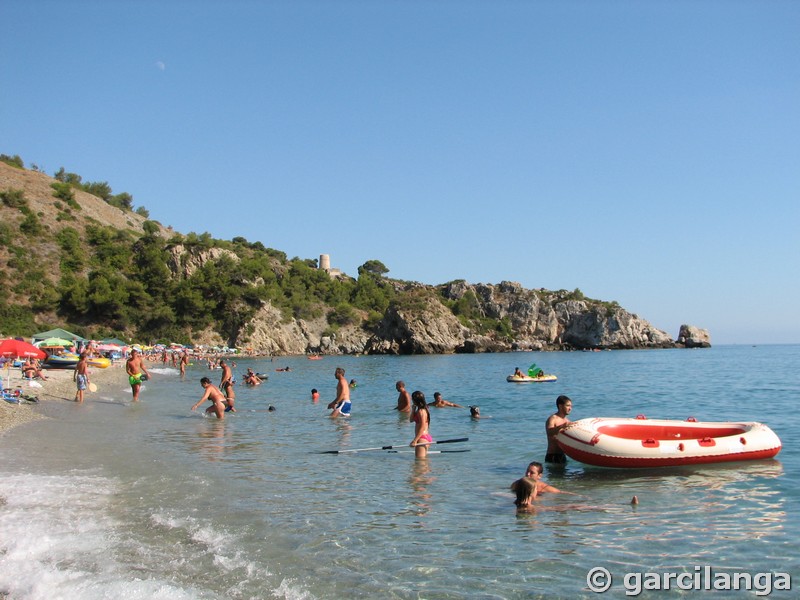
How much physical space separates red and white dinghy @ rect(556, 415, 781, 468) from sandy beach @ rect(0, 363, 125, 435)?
12121 millimetres

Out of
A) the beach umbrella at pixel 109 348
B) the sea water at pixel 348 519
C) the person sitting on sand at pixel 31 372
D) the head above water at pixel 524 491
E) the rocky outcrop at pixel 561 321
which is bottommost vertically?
the sea water at pixel 348 519

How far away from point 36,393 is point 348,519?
58.4 ft

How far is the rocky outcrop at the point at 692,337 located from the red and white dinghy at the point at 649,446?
5121 inches

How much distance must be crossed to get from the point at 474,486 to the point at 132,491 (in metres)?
5.08

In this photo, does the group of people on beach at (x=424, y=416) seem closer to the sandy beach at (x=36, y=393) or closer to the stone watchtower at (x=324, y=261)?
the sandy beach at (x=36, y=393)

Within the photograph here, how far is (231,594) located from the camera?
528cm

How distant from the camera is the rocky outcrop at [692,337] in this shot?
13025 cm

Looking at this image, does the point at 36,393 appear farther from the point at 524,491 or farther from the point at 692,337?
the point at 692,337

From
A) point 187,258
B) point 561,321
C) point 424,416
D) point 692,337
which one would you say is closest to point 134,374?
point 424,416

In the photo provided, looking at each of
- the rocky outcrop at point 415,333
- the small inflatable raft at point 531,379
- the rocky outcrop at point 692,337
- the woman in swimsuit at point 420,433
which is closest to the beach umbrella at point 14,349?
the woman in swimsuit at point 420,433

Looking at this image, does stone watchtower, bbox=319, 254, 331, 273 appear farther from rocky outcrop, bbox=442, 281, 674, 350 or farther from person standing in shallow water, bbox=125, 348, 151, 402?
person standing in shallow water, bbox=125, 348, 151, 402

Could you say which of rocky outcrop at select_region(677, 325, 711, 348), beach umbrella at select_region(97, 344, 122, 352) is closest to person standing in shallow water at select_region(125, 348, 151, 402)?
beach umbrella at select_region(97, 344, 122, 352)

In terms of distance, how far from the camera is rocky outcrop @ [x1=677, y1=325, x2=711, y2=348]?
13025cm

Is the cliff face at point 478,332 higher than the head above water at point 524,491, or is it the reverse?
the cliff face at point 478,332
